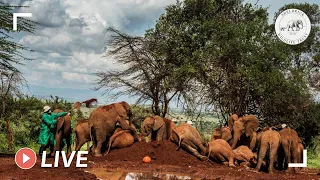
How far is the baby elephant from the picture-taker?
14998mm

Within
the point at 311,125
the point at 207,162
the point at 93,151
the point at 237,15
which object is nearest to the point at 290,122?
the point at 311,125

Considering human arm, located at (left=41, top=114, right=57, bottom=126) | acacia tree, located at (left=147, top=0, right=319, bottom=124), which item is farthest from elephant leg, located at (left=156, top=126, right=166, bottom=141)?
acacia tree, located at (left=147, top=0, right=319, bottom=124)

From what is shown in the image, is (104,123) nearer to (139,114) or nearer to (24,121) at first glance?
(139,114)

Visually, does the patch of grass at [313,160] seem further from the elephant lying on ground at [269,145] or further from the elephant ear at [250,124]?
the elephant lying on ground at [269,145]

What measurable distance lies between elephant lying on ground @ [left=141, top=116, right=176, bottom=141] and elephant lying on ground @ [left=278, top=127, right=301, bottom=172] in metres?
3.94

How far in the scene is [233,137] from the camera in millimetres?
16797

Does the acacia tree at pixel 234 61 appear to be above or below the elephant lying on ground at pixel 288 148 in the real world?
above

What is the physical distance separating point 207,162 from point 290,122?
32.5 feet

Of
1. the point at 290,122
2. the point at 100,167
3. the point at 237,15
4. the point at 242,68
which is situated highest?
the point at 237,15

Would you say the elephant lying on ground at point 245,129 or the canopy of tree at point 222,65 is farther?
the canopy of tree at point 222,65

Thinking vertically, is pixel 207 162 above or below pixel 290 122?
below

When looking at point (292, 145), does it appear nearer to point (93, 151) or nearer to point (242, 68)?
point (93, 151)

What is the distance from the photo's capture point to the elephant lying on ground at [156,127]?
1705 centimetres

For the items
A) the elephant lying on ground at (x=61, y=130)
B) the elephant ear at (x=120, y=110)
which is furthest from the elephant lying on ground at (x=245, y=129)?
the elephant lying on ground at (x=61, y=130)
